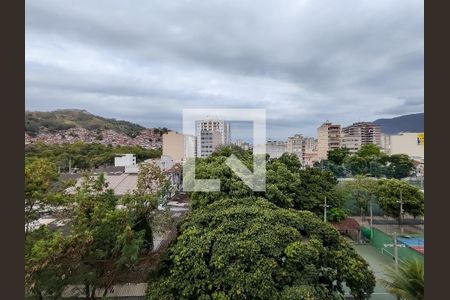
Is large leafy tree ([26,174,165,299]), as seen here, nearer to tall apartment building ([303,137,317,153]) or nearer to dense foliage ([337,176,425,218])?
dense foliage ([337,176,425,218])

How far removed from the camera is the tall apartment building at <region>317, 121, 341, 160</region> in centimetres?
3347

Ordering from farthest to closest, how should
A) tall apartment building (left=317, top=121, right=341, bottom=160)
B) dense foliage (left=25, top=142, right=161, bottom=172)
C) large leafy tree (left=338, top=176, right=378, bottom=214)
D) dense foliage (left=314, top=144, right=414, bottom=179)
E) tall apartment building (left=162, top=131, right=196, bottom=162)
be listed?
1. tall apartment building (left=317, top=121, right=341, bottom=160)
2. dense foliage (left=314, top=144, right=414, bottom=179)
3. tall apartment building (left=162, top=131, right=196, bottom=162)
4. large leafy tree (left=338, top=176, right=378, bottom=214)
5. dense foliage (left=25, top=142, right=161, bottom=172)

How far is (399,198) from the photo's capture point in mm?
9484

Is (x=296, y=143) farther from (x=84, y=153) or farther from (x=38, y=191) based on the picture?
(x=38, y=191)

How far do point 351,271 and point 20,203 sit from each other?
158 inches

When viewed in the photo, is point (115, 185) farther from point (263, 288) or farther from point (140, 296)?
point (263, 288)

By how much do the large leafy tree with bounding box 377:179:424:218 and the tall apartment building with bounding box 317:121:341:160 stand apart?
909 inches

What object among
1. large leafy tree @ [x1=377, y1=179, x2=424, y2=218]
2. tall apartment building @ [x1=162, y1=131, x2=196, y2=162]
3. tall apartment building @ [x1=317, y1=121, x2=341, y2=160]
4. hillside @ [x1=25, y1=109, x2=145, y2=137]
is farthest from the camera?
tall apartment building @ [x1=317, y1=121, x2=341, y2=160]

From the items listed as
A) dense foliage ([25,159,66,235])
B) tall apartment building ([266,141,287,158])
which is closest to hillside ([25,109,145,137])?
dense foliage ([25,159,66,235])

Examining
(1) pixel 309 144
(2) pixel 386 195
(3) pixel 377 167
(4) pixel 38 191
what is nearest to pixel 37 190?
(4) pixel 38 191

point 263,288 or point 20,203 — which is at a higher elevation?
point 20,203

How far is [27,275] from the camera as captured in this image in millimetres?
2879

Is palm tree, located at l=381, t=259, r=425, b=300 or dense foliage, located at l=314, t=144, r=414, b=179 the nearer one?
palm tree, located at l=381, t=259, r=425, b=300

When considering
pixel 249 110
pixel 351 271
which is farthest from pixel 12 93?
pixel 249 110
